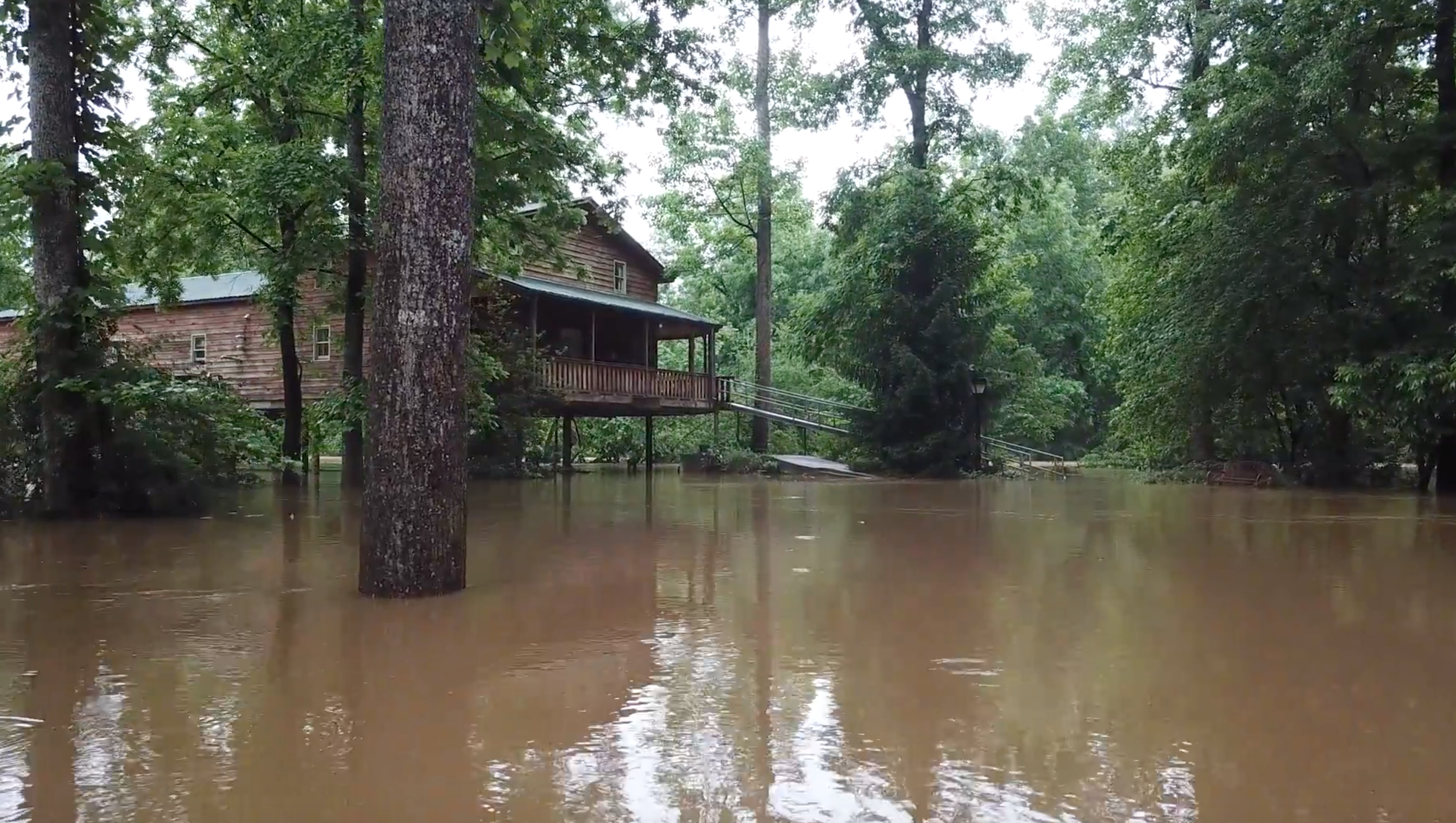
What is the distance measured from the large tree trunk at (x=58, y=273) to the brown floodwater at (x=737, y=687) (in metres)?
3.72

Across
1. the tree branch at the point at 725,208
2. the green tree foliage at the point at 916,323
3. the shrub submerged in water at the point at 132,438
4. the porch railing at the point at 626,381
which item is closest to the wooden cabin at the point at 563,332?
the porch railing at the point at 626,381

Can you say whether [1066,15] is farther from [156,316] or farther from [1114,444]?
[156,316]

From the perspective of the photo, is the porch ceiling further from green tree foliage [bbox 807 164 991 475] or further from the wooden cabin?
green tree foliage [bbox 807 164 991 475]

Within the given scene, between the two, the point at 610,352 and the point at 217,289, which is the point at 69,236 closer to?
the point at 217,289

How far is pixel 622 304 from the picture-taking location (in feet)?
80.3

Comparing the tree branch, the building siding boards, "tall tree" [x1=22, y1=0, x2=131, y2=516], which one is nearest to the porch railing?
the building siding boards

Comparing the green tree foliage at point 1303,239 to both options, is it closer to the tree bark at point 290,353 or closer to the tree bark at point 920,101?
the tree bark at point 920,101

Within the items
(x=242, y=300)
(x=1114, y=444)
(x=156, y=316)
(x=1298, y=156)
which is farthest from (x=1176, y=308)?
(x=156, y=316)

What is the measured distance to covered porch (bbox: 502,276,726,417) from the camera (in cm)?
2177

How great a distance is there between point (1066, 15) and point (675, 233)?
15.3m

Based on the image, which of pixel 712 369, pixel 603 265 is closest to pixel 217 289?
pixel 603 265

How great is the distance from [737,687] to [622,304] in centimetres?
2082

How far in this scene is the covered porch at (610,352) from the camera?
21.8 metres

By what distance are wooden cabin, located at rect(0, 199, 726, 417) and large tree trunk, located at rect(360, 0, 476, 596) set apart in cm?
1444
